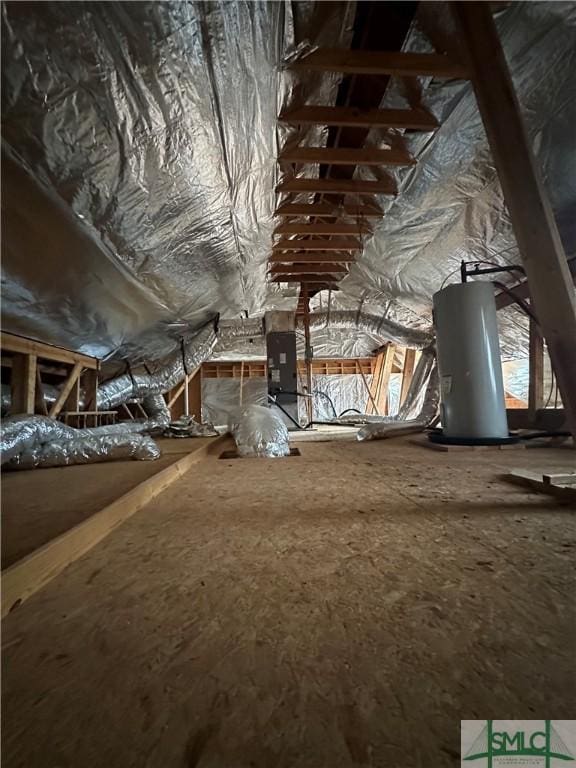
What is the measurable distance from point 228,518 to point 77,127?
169cm

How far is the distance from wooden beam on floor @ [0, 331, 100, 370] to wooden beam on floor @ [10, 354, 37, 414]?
75 millimetres

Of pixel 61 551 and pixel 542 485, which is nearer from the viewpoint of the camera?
pixel 61 551

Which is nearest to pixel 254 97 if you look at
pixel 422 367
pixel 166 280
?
pixel 166 280

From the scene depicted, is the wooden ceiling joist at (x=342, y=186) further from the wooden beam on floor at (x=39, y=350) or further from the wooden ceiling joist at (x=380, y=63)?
the wooden beam on floor at (x=39, y=350)

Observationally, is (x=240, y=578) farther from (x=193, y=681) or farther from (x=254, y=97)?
(x=254, y=97)

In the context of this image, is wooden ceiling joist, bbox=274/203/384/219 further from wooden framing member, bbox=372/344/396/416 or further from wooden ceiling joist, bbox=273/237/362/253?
wooden framing member, bbox=372/344/396/416

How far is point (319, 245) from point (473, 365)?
78.9 inches

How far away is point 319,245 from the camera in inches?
139

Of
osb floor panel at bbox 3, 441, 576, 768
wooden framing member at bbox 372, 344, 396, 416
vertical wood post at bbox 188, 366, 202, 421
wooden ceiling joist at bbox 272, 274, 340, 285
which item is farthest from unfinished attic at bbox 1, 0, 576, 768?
wooden framing member at bbox 372, 344, 396, 416

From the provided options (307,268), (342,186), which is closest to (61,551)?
(342,186)

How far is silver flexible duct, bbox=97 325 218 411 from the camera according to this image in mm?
4211

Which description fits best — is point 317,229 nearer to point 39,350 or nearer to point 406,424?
point 406,424

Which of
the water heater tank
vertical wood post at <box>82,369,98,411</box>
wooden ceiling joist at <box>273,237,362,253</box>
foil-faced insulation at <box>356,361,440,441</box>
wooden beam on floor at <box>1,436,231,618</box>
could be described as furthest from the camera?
vertical wood post at <box>82,369,98,411</box>

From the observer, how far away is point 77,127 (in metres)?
1.45
